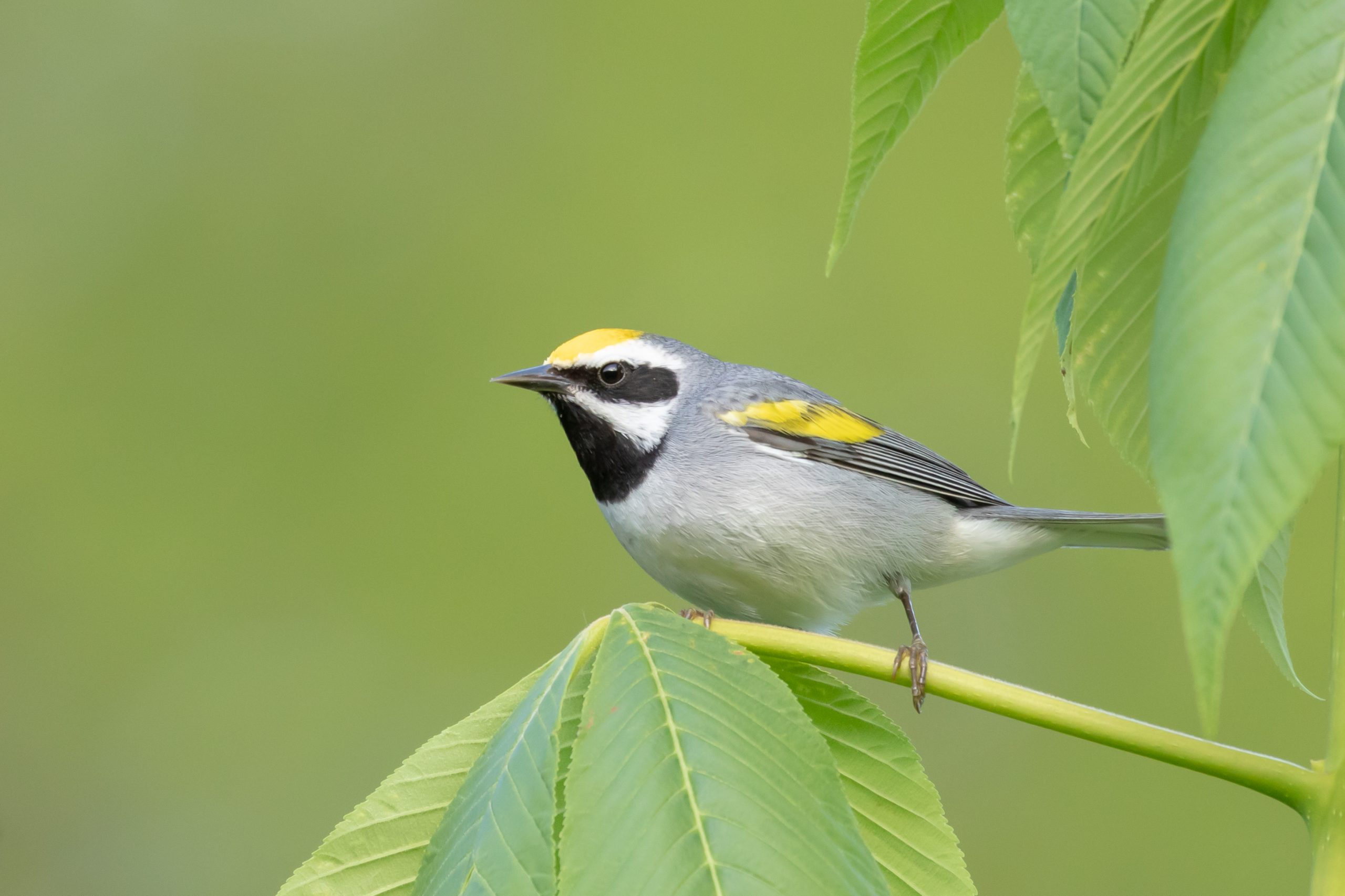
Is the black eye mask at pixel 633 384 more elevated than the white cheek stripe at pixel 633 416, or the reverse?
the black eye mask at pixel 633 384

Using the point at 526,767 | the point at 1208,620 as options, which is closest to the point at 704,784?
the point at 526,767

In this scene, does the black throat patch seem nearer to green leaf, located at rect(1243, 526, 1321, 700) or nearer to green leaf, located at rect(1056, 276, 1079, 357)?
green leaf, located at rect(1056, 276, 1079, 357)

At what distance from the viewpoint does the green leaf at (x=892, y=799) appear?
1.24 m

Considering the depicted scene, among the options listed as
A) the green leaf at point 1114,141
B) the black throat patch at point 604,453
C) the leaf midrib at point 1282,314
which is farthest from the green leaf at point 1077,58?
the black throat patch at point 604,453

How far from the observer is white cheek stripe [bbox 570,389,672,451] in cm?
260

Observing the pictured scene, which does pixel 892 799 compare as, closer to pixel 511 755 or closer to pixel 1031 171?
pixel 511 755

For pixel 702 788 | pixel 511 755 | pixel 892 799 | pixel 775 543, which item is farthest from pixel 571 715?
pixel 775 543

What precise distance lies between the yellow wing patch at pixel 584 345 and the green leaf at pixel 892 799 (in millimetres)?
1437

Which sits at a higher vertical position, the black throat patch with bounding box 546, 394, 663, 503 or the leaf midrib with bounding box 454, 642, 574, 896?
the black throat patch with bounding box 546, 394, 663, 503

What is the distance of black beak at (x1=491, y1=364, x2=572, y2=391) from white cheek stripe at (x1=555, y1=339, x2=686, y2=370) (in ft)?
0.10

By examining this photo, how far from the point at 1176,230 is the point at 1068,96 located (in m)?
0.14

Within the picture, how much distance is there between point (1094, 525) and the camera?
2445mm

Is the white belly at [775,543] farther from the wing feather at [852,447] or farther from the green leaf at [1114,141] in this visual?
the green leaf at [1114,141]

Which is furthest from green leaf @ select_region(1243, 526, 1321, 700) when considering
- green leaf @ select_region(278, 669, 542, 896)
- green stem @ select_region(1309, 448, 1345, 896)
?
green leaf @ select_region(278, 669, 542, 896)
